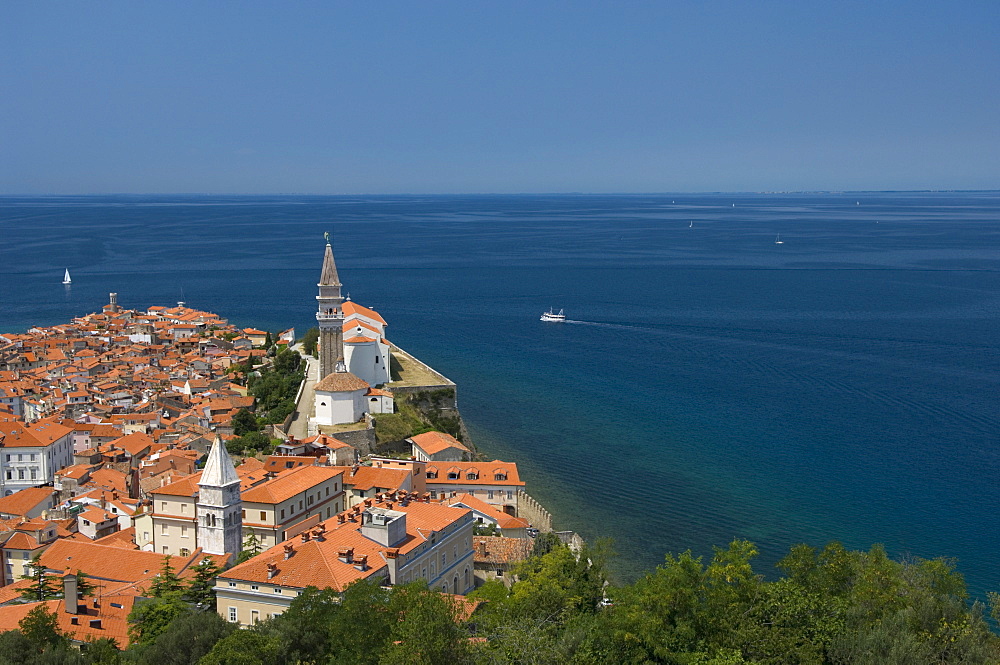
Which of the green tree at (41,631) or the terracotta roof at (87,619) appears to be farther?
the terracotta roof at (87,619)

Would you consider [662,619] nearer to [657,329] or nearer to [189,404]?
[189,404]

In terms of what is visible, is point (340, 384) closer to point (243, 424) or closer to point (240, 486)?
point (243, 424)

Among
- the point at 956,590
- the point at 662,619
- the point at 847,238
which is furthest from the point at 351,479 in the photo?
the point at 847,238

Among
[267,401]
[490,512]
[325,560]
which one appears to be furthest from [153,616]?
[267,401]

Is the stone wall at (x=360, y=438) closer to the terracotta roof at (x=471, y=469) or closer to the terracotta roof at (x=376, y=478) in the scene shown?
the terracotta roof at (x=471, y=469)

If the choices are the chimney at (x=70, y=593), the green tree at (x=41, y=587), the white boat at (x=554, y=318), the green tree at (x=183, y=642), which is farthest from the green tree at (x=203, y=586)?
the white boat at (x=554, y=318)

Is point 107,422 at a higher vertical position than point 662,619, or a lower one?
lower

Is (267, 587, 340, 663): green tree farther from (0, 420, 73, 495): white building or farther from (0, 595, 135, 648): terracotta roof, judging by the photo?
(0, 420, 73, 495): white building
